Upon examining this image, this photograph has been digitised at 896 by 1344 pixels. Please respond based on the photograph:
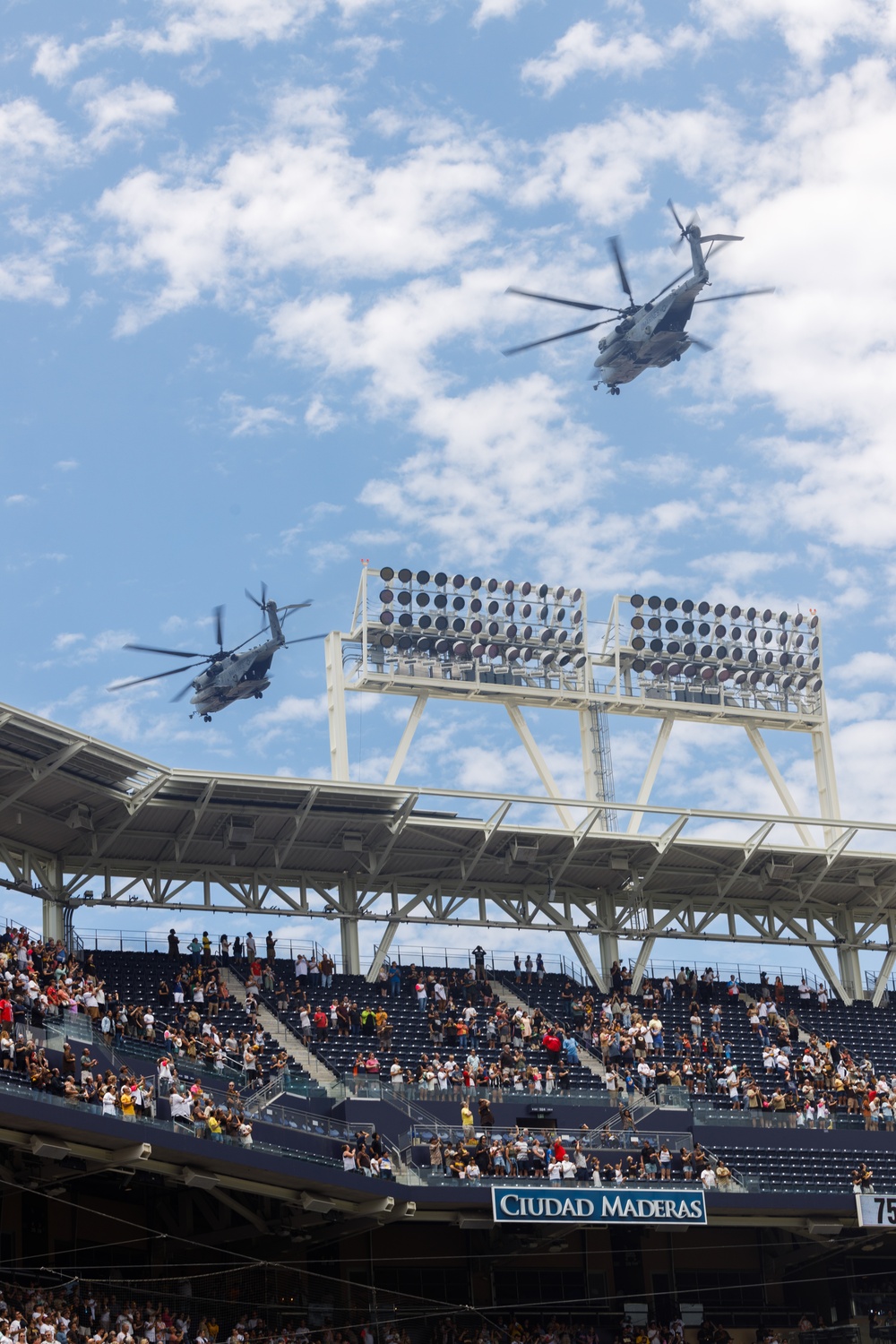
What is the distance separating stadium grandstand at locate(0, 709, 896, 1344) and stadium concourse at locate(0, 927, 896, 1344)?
8cm

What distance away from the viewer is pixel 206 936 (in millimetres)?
48250

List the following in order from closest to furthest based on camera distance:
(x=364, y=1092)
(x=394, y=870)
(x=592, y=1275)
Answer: (x=364, y=1092) → (x=592, y=1275) → (x=394, y=870)

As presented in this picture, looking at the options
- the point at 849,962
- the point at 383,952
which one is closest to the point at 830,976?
the point at 849,962

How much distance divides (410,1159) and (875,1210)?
1076cm

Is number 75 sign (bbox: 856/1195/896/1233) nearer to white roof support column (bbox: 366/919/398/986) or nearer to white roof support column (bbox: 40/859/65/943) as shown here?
white roof support column (bbox: 366/919/398/986)

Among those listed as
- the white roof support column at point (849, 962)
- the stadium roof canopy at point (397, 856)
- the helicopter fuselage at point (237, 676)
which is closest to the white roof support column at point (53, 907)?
the stadium roof canopy at point (397, 856)

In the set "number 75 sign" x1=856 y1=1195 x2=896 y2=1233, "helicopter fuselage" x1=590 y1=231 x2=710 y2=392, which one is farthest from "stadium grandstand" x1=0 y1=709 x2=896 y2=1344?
"helicopter fuselage" x1=590 y1=231 x2=710 y2=392

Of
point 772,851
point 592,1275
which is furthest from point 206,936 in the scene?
point 772,851

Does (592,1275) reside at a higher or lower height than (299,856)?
lower

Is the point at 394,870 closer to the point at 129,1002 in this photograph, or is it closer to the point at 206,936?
the point at 206,936

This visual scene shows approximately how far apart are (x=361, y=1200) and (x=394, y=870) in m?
14.1

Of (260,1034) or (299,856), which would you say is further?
(299,856)

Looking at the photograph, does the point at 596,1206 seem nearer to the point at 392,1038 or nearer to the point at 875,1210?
the point at 875,1210

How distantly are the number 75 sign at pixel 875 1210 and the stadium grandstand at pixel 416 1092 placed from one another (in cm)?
6
